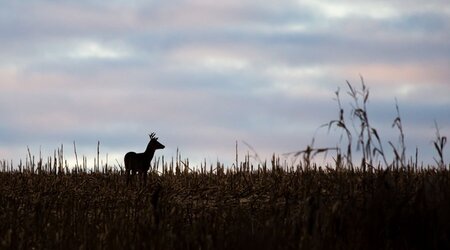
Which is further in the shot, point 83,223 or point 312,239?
point 83,223

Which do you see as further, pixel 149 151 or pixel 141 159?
pixel 149 151

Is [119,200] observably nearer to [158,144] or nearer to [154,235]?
[158,144]

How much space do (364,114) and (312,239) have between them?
47.3 inches

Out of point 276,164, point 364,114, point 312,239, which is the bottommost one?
point 312,239

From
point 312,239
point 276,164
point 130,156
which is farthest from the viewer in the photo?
point 130,156

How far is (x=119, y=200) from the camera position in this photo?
13.1m

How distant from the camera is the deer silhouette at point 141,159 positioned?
16562 millimetres

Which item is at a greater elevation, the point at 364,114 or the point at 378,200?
the point at 364,114

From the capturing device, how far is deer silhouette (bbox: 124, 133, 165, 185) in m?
16.6

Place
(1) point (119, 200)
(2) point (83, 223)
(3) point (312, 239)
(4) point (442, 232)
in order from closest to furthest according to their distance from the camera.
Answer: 1. (3) point (312, 239)
2. (4) point (442, 232)
3. (2) point (83, 223)
4. (1) point (119, 200)

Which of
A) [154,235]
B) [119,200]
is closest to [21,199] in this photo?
[119,200]

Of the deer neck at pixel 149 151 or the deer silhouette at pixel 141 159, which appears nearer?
the deer silhouette at pixel 141 159

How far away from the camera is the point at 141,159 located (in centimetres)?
1695

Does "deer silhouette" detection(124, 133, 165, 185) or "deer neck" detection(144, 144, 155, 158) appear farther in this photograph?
"deer neck" detection(144, 144, 155, 158)
